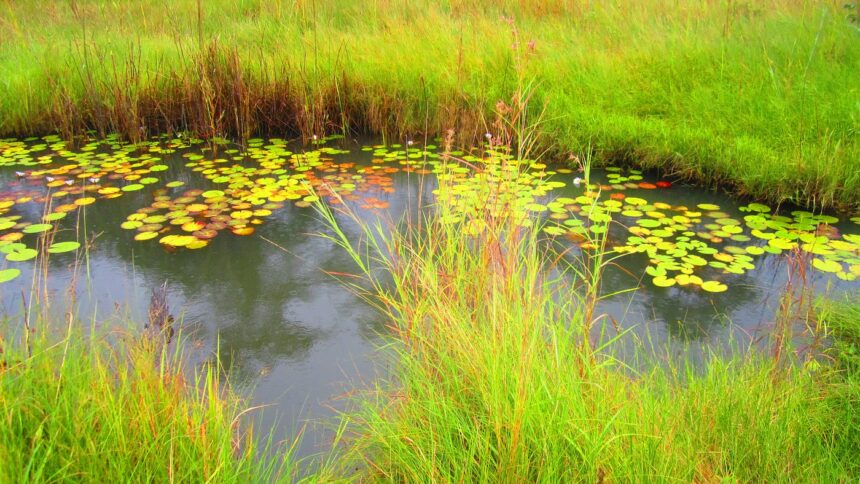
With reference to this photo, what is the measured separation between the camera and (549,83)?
5.14 meters

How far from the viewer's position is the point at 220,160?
4.76m

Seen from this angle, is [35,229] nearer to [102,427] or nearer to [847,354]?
[102,427]

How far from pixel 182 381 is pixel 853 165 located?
3.68 metres

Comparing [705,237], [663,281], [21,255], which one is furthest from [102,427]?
[705,237]

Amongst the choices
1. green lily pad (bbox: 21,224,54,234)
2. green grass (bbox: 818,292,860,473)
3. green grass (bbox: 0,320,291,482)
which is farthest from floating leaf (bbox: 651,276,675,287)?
green lily pad (bbox: 21,224,54,234)

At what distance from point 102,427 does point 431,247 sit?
115 cm

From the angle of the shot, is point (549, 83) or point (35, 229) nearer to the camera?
point (35, 229)

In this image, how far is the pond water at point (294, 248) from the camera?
2625 millimetres

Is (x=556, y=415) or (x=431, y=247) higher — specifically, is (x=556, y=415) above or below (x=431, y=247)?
below

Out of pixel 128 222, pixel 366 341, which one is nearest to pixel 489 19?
pixel 128 222

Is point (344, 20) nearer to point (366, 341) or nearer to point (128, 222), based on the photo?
point (128, 222)

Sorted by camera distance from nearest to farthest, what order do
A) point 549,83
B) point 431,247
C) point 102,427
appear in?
point 102,427
point 431,247
point 549,83

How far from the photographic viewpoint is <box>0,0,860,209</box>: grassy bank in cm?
413

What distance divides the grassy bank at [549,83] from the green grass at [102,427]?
2942 millimetres
